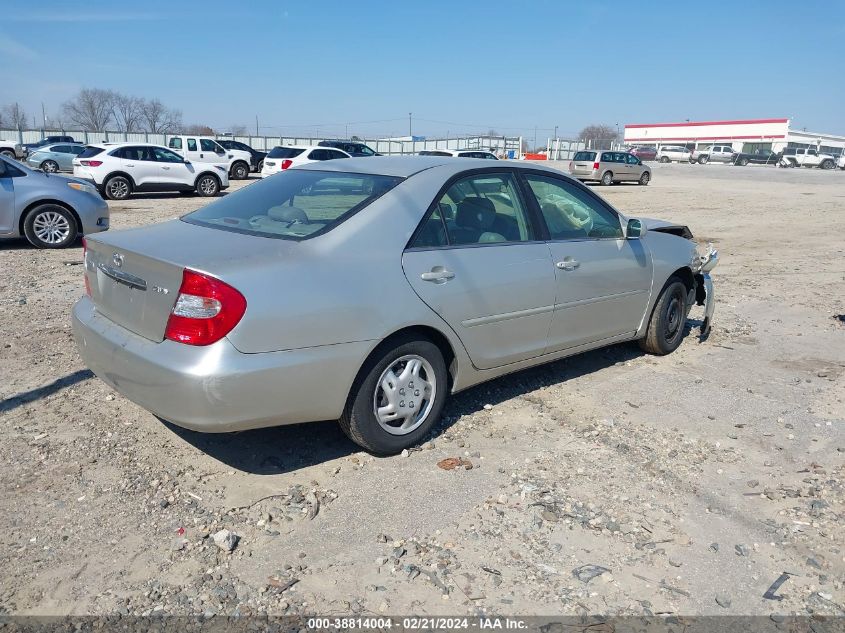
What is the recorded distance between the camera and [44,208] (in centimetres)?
994

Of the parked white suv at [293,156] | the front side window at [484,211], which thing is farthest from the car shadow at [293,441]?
the parked white suv at [293,156]

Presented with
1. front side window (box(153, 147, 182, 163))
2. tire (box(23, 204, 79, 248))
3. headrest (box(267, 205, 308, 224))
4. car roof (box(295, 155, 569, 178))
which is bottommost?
tire (box(23, 204, 79, 248))

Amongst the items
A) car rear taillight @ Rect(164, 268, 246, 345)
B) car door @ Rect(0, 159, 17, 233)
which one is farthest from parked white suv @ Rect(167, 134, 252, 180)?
car rear taillight @ Rect(164, 268, 246, 345)

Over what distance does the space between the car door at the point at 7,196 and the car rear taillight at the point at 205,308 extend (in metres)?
7.96

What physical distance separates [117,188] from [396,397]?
17451 mm

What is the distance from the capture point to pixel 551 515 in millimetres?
3422

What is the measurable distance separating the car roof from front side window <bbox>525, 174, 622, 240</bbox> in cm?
18

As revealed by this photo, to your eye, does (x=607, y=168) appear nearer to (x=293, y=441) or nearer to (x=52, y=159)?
(x=52, y=159)

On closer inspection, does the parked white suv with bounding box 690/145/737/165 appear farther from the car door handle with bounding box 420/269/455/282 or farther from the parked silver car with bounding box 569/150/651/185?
the car door handle with bounding box 420/269/455/282

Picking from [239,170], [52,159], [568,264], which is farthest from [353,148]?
[568,264]

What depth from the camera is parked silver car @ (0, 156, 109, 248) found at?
380 inches

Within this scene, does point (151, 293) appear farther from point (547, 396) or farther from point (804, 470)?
point (804, 470)

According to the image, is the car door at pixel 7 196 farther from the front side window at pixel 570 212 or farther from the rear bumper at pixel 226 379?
the front side window at pixel 570 212

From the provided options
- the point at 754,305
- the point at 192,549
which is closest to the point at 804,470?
the point at 192,549
